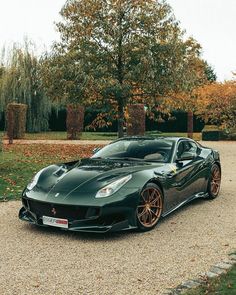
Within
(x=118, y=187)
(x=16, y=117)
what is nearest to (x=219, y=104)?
(x=16, y=117)

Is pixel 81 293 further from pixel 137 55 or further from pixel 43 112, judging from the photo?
pixel 43 112

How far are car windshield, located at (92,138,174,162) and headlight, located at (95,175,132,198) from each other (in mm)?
1123

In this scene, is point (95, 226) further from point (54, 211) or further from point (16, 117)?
point (16, 117)

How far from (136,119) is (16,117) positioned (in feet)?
25.6

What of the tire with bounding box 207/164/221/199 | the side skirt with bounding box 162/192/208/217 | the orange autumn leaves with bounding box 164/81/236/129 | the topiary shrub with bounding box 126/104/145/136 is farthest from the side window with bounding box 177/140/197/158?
the orange autumn leaves with bounding box 164/81/236/129

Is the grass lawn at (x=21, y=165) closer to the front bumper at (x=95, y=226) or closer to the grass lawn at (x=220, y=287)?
the front bumper at (x=95, y=226)

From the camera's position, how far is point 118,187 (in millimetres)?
5562

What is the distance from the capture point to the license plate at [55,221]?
540 cm

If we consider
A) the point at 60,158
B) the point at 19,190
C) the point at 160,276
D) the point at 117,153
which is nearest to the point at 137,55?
the point at 60,158

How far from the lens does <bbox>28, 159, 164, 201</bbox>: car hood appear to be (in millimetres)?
5586

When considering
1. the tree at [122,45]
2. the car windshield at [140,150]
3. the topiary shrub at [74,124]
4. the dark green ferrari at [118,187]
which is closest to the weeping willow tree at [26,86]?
the topiary shrub at [74,124]

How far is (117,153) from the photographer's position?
7.05 meters

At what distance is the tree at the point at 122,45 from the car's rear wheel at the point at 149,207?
1085 cm

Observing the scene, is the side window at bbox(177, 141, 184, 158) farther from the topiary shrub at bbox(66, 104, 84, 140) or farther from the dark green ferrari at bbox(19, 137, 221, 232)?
the topiary shrub at bbox(66, 104, 84, 140)
